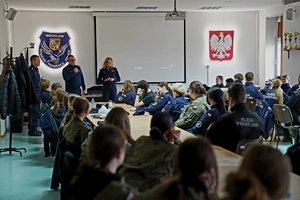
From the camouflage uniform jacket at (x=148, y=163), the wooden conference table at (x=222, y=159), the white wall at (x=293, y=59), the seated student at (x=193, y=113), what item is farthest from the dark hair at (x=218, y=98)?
the white wall at (x=293, y=59)

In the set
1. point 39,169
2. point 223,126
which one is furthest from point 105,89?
point 223,126

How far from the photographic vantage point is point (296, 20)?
36.6ft

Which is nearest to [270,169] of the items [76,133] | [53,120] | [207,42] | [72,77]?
[76,133]

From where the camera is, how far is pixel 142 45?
1320 cm

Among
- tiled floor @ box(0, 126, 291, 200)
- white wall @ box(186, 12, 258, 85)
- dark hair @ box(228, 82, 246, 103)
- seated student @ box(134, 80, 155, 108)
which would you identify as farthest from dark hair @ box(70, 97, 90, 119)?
white wall @ box(186, 12, 258, 85)

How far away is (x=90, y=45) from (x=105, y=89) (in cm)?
262

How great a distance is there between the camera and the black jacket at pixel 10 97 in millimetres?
7266

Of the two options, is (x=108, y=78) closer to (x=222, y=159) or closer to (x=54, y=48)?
(x=54, y=48)

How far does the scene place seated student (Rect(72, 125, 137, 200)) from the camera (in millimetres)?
2293

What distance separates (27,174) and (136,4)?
6337 mm

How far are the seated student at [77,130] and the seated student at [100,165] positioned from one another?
6.74 feet

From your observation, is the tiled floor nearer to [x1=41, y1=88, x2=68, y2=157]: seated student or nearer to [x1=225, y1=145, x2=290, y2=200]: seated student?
[x1=41, y1=88, x2=68, y2=157]: seated student

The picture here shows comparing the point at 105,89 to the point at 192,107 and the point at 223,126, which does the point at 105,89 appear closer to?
the point at 192,107

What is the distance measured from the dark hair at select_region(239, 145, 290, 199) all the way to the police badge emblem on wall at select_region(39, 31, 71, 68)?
1134cm
